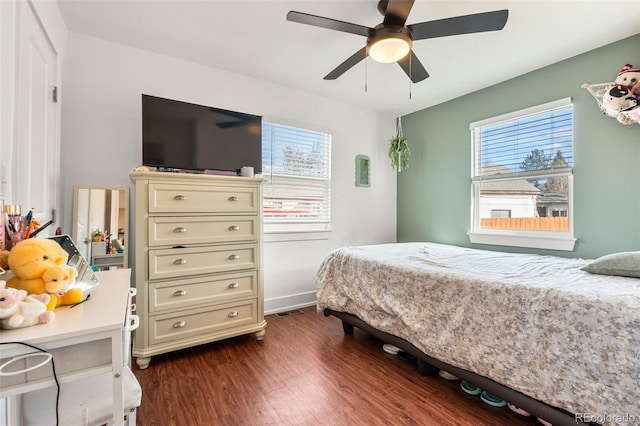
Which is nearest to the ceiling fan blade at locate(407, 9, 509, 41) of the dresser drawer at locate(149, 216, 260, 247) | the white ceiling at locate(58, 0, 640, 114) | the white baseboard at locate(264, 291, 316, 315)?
the white ceiling at locate(58, 0, 640, 114)

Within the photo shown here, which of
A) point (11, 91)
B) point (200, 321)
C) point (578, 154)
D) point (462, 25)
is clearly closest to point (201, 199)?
point (200, 321)

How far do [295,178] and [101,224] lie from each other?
6.19ft

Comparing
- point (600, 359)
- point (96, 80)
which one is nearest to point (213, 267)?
point (96, 80)

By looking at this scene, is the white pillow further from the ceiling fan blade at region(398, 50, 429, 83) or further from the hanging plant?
the hanging plant

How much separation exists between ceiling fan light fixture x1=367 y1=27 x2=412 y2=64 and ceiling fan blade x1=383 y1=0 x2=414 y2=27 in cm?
4

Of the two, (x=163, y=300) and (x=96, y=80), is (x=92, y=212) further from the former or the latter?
(x=96, y=80)

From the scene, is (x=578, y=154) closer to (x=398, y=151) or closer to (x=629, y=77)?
(x=629, y=77)

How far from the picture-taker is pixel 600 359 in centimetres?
121

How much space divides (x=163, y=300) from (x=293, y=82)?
2472 mm

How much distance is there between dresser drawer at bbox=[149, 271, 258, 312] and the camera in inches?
84.0

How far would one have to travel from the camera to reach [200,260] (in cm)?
228

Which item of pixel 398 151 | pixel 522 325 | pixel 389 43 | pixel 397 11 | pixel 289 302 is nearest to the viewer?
pixel 522 325

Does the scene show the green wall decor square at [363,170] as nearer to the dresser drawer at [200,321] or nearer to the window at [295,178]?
the window at [295,178]

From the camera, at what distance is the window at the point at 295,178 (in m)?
3.24
